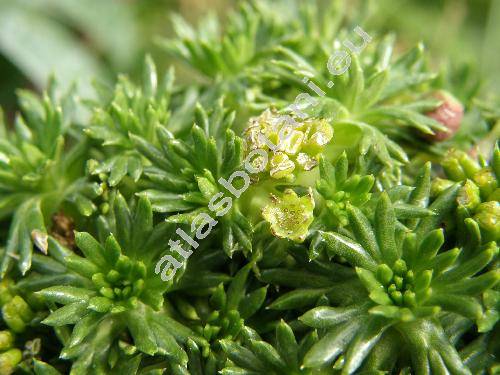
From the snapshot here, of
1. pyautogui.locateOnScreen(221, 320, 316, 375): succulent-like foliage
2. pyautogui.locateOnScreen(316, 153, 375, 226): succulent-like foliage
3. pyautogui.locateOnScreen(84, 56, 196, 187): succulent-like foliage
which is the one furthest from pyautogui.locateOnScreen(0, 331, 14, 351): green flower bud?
pyautogui.locateOnScreen(316, 153, 375, 226): succulent-like foliage

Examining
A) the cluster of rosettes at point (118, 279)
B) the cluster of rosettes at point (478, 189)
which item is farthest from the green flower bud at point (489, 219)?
the cluster of rosettes at point (118, 279)

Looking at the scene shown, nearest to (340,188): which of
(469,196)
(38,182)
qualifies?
(469,196)

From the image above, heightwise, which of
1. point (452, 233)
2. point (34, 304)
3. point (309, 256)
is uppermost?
point (34, 304)

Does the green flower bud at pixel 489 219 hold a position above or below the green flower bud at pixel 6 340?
below

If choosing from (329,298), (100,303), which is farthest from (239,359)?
(100,303)

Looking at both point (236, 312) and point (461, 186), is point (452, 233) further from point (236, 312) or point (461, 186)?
point (236, 312)

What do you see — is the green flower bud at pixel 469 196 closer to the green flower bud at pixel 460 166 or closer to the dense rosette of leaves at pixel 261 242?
the dense rosette of leaves at pixel 261 242

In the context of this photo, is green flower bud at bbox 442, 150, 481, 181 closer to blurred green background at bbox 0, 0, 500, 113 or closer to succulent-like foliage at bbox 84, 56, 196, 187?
succulent-like foliage at bbox 84, 56, 196, 187

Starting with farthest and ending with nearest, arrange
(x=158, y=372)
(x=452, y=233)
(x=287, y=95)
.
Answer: (x=287, y=95), (x=452, y=233), (x=158, y=372)
